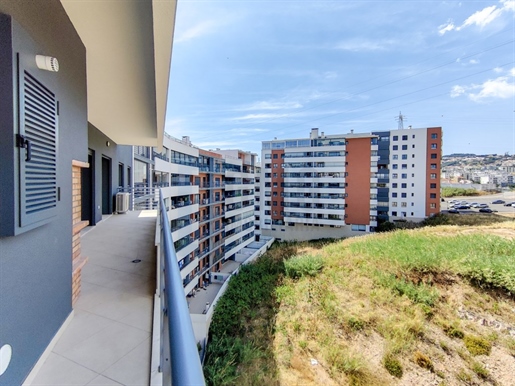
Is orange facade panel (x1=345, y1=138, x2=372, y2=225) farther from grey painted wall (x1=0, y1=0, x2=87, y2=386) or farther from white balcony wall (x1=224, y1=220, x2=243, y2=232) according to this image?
grey painted wall (x1=0, y1=0, x2=87, y2=386)

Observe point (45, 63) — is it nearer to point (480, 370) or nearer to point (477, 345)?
point (480, 370)

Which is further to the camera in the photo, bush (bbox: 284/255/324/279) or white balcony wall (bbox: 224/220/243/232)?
white balcony wall (bbox: 224/220/243/232)

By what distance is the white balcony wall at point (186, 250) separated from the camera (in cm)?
1380

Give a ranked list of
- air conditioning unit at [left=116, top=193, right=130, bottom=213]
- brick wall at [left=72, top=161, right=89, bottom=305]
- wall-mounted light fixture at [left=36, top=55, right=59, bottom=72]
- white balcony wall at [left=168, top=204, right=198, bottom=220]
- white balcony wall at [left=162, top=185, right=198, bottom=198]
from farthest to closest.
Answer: white balcony wall at [left=168, top=204, right=198, bottom=220] → white balcony wall at [left=162, top=185, right=198, bottom=198] → air conditioning unit at [left=116, top=193, right=130, bottom=213] → brick wall at [left=72, top=161, right=89, bottom=305] → wall-mounted light fixture at [left=36, top=55, right=59, bottom=72]

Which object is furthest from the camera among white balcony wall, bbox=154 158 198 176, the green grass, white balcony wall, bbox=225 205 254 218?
white balcony wall, bbox=225 205 254 218

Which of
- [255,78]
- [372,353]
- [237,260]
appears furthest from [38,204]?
[237,260]

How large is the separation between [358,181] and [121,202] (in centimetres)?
2248

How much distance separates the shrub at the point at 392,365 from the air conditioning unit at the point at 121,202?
8.70 metres

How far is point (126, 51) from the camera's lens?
293cm

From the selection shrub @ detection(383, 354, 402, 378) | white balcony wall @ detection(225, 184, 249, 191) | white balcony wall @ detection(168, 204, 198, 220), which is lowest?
shrub @ detection(383, 354, 402, 378)

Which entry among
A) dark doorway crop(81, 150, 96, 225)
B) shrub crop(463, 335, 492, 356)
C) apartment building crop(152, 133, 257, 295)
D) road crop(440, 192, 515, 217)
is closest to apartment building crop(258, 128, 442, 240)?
apartment building crop(152, 133, 257, 295)

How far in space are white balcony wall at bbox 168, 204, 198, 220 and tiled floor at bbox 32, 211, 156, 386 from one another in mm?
9468

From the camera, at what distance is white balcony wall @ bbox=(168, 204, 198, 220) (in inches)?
517

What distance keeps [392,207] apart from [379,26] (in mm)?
20960
